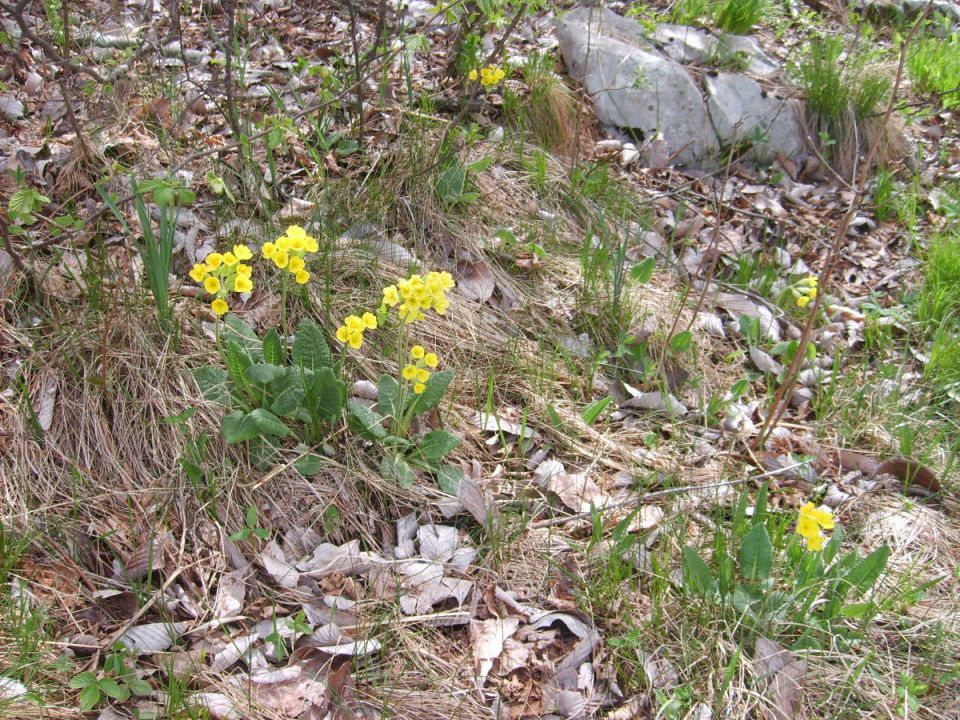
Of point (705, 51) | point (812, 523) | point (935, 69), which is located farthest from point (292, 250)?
point (935, 69)

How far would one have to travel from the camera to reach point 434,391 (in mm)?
2170

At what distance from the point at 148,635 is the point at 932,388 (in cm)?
251

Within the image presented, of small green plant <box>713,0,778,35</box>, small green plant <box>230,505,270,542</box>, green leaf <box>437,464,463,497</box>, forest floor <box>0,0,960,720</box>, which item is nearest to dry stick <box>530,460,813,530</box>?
forest floor <box>0,0,960,720</box>

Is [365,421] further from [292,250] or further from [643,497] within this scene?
[643,497]

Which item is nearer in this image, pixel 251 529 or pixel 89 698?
pixel 89 698

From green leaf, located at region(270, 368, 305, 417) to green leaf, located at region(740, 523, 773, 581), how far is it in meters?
1.16

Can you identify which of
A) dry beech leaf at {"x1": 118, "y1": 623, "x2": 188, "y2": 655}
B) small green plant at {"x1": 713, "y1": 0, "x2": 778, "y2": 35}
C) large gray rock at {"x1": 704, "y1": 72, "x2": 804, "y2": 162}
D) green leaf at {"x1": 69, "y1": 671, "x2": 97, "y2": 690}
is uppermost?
small green plant at {"x1": 713, "y1": 0, "x2": 778, "y2": 35}

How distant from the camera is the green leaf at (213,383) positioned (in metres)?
2.09

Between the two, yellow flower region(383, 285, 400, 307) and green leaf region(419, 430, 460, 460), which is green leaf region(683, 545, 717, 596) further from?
yellow flower region(383, 285, 400, 307)

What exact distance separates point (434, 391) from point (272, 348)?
1.46ft

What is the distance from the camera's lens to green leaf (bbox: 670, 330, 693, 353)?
2.63 m

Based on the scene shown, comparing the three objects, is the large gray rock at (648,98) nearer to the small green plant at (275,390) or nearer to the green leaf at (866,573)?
the small green plant at (275,390)

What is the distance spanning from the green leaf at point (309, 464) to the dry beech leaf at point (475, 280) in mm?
890

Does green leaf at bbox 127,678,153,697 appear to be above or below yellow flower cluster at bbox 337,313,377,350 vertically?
below
